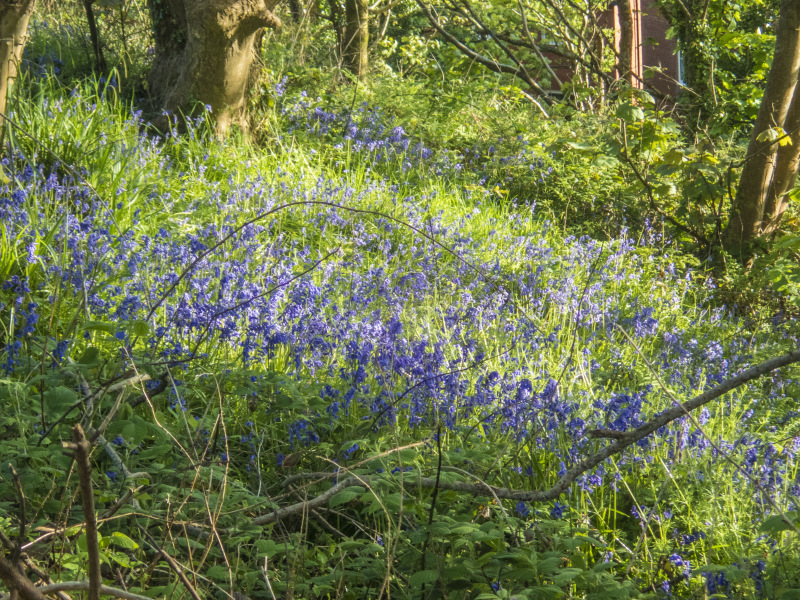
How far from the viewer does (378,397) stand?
269 centimetres

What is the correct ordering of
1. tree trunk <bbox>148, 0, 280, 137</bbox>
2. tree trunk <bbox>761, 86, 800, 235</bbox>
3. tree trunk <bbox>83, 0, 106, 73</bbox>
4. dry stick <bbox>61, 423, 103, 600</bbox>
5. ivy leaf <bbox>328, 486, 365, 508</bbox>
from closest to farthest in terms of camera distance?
dry stick <bbox>61, 423, 103, 600</bbox>
ivy leaf <bbox>328, 486, 365, 508</bbox>
tree trunk <bbox>761, 86, 800, 235</bbox>
tree trunk <bbox>148, 0, 280, 137</bbox>
tree trunk <bbox>83, 0, 106, 73</bbox>

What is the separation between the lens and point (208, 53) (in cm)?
620

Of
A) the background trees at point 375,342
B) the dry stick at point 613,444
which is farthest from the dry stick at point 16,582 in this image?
the dry stick at point 613,444

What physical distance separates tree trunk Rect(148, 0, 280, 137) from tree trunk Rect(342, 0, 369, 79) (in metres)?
3.03

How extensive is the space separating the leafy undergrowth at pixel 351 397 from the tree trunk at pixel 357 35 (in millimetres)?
4328

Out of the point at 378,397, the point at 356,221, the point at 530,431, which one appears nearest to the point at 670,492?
the point at 530,431

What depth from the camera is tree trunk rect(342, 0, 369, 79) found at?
9609 mm

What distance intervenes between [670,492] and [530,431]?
51cm

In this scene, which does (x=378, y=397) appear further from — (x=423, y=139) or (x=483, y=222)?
(x=423, y=139)

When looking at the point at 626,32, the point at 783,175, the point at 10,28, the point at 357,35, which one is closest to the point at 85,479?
the point at 10,28

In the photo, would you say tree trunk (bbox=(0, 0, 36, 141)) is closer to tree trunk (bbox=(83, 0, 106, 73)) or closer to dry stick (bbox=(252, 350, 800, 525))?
dry stick (bbox=(252, 350, 800, 525))

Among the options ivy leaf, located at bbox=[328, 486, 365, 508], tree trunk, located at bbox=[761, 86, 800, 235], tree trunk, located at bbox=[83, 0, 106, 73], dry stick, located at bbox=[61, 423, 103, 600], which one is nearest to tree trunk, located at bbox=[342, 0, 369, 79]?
tree trunk, located at bbox=[83, 0, 106, 73]

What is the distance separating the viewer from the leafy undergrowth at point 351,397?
1.79 m

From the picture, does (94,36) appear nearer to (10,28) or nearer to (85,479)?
(10,28)
